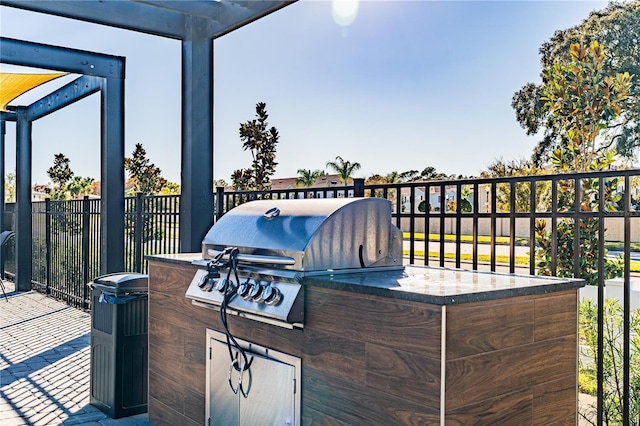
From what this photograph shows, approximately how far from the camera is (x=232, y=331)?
9.07 ft

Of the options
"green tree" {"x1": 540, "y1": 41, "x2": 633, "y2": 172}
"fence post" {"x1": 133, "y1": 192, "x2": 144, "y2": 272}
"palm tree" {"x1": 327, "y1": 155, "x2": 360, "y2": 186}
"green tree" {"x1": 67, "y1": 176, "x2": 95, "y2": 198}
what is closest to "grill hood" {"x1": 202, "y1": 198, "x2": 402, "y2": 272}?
"green tree" {"x1": 540, "y1": 41, "x2": 633, "y2": 172}

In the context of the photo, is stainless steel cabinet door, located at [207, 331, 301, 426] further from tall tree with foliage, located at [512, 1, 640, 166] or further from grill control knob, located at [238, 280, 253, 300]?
tall tree with foliage, located at [512, 1, 640, 166]

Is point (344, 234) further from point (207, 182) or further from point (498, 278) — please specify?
point (207, 182)

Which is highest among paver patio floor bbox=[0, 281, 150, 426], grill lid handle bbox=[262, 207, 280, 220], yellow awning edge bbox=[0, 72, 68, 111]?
yellow awning edge bbox=[0, 72, 68, 111]

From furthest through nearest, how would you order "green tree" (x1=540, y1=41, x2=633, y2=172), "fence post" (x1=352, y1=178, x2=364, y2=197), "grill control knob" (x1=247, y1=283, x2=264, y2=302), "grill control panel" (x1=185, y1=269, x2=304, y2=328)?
"green tree" (x1=540, y1=41, x2=633, y2=172)
"fence post" (x1=352, y1=178, x2=364, y2=197)
"grill control knob" (x1=247, y1=283, x2=264, y2=302)
"grill control panel" (x1=185, y1=269, x2=304, y2=328)

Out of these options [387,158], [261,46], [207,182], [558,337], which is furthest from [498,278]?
[387,158]

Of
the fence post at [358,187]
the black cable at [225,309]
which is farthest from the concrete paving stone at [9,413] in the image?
the fence post at [358,187]

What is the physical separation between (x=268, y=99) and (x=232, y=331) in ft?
70.5

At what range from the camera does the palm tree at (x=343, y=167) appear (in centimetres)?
3359

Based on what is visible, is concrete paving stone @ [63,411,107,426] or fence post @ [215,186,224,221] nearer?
concrete paving stone @ [63,411,107,426]

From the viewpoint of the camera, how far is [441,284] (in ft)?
6.74

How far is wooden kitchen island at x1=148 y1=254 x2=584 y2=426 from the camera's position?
5.84 feet

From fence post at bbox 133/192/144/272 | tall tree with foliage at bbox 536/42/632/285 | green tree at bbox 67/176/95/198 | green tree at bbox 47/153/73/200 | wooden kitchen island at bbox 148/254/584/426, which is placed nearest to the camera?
wooden kitchen island at bbox 148/254/584/426

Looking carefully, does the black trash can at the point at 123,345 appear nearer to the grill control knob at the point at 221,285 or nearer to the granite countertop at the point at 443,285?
the grill control knob at the point at 221,285
